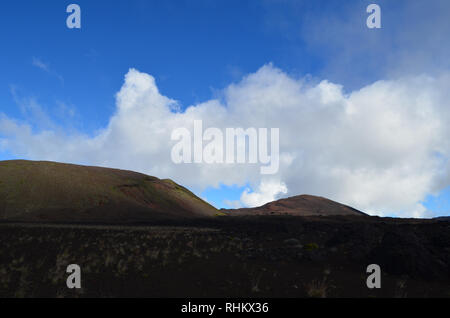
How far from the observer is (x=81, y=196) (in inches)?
2491

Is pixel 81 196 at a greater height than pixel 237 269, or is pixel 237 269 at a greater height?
pixel 81 196

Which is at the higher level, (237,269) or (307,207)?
(307,207)

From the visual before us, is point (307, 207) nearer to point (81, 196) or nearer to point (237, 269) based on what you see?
point (81, 196)

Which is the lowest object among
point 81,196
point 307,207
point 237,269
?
point 237,269

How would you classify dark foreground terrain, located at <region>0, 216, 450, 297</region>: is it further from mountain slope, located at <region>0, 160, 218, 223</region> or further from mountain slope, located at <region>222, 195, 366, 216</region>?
mountain slope, located at <region>222, 195, 366, 216</region>

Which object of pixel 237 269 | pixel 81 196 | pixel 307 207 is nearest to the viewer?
pixel 237 269

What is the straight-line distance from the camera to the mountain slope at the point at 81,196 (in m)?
54.3

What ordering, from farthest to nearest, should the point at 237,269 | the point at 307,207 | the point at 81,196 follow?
the point at 307,207, the point at 81,196, the point at 237,269

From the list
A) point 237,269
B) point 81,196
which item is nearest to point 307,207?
point 81,196

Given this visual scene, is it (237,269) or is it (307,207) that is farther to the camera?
(307,207)

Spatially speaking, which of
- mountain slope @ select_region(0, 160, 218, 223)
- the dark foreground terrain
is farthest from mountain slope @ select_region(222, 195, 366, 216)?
the dark foreground terrain

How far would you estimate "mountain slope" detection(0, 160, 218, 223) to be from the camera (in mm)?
54281

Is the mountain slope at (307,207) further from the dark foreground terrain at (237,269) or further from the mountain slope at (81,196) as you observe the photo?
the dark foreground terrain at (237,269)
